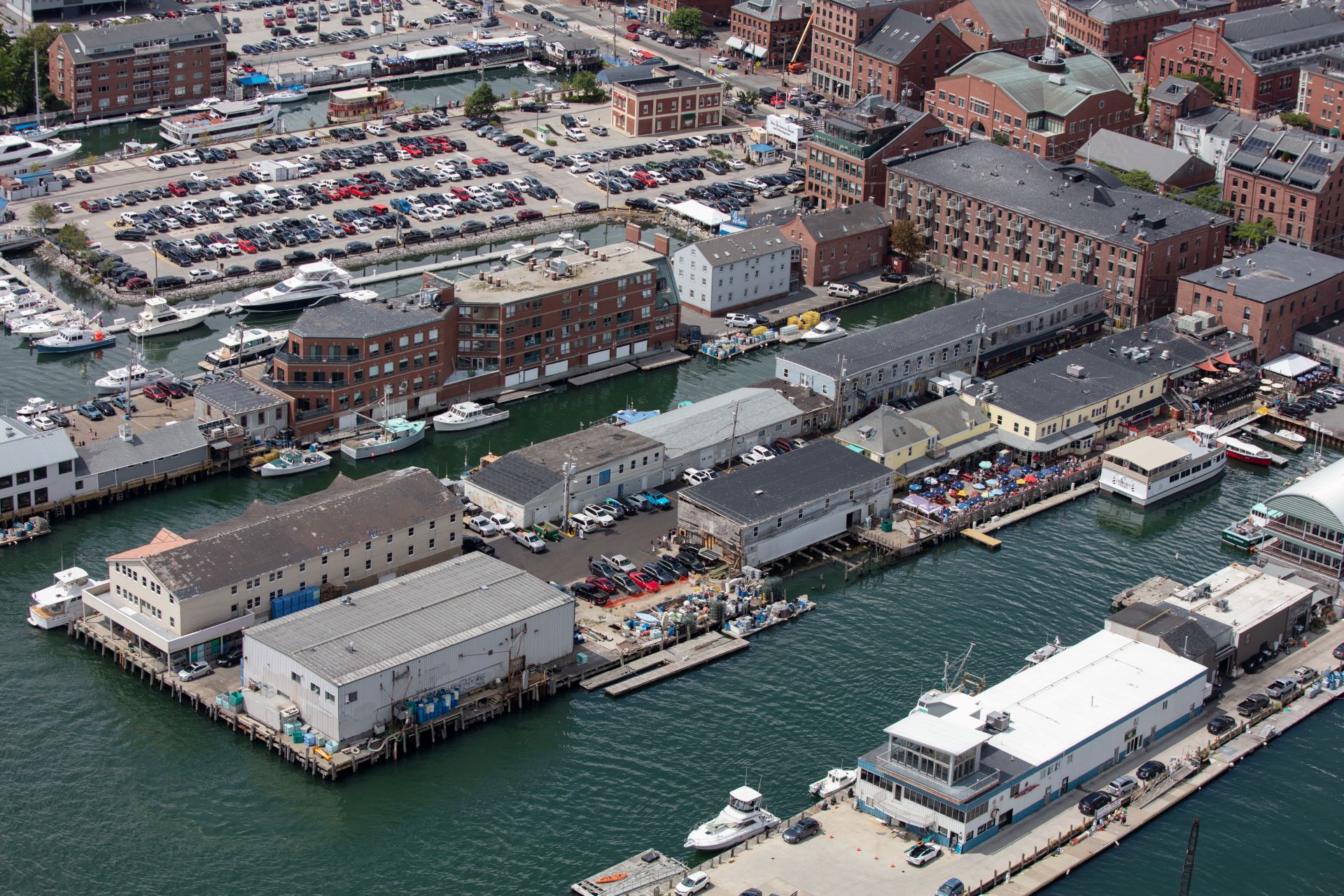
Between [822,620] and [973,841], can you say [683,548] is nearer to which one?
[822,620]

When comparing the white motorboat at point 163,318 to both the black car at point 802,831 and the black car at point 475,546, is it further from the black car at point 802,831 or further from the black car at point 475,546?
the black car at point 802,831

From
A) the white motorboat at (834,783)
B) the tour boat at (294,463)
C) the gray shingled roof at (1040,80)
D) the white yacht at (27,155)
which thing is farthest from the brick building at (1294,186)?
the white yacht at (27,155)

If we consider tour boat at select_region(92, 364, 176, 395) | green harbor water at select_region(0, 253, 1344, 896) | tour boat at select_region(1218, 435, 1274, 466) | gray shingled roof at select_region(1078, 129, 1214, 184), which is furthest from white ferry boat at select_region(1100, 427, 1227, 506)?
tour boat at select_region(92, 364, 176, 395)

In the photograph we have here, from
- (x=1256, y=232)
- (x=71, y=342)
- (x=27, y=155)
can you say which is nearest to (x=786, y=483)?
(x=71, y=342)

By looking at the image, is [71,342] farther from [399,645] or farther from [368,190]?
[399,645]

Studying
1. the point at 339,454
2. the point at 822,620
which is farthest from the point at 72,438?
the point at 822,620

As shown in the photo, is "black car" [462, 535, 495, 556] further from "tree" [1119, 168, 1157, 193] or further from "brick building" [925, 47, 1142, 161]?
"brick building" [925, 47, 1142, 161]
